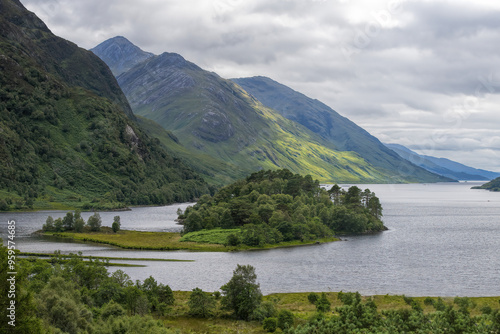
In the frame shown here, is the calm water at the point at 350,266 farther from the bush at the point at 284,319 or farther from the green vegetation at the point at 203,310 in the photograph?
the bush at the point at 284,319

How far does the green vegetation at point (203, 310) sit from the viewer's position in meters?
52.8

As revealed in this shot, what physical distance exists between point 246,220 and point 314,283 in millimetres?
86417

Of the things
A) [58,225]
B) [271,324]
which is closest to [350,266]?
[271,324]

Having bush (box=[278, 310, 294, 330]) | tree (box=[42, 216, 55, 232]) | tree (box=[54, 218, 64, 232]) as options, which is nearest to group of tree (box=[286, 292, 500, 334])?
bush (box=[278, 310, 294, 330])

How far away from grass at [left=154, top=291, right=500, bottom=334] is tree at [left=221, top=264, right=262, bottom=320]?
6.47ft

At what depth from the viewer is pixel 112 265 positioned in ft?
402

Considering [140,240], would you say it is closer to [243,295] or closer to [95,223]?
[95,223]

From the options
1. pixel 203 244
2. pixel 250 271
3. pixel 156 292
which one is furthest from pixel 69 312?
pixel 203 244

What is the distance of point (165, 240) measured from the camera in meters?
172

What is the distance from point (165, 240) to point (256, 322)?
100m

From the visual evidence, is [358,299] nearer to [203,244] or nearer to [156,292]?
[156,292]

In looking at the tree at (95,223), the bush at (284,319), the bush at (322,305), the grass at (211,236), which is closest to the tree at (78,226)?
the tree at (95,223)

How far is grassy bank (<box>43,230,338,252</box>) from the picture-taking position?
15988 cm

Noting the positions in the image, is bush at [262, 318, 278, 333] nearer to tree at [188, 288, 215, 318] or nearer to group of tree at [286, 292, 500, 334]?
group of tree at [286, 292, 500, 334]
